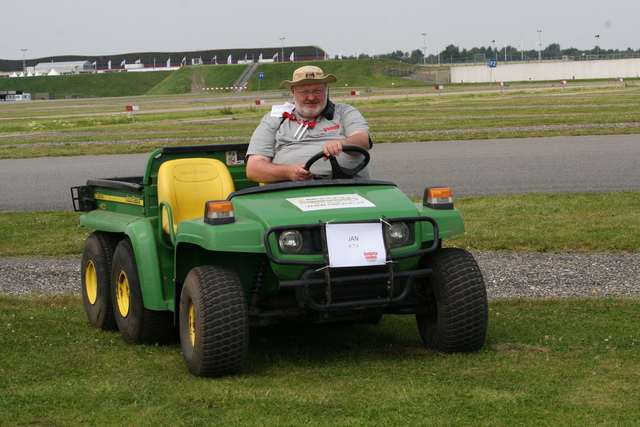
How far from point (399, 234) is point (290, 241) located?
0.62m

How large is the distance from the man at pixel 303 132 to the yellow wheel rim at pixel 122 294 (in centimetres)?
113

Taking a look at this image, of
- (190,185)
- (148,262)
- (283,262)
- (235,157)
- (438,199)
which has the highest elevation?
(235,157)

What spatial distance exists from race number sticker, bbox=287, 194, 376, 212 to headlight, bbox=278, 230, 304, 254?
184mm

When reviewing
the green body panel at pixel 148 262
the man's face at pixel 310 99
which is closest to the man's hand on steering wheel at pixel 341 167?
the man's face at pixel 310 99

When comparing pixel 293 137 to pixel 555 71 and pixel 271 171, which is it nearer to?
pixel 271 171

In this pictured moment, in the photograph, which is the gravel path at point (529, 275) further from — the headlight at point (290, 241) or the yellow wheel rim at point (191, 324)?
the yellow wheel rim at point (191, 324)

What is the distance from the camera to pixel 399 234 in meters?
4.32

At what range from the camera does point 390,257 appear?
4.16 meters

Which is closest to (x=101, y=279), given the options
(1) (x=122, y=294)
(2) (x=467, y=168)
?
(1) (x=122, y=294)

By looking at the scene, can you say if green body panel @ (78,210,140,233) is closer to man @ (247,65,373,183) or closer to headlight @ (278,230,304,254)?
man @ (247,65,373,183)

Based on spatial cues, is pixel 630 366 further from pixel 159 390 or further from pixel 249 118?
pixel 249 118

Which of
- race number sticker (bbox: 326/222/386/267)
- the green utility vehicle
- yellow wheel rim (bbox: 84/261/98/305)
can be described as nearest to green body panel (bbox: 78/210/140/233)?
the green utility vehicle

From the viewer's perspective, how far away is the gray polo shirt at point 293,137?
5.21 metres

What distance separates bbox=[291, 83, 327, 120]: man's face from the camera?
5.25 m
